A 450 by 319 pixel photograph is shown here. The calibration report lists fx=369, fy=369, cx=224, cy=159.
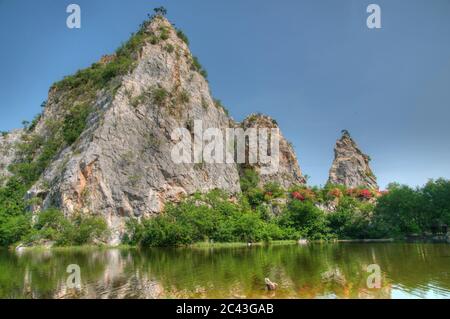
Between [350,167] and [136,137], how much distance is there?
5126 centimetres

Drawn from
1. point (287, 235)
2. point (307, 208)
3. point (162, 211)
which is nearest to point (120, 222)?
point (162, 211)

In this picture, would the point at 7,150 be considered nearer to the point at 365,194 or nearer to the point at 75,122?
the point at 75,122

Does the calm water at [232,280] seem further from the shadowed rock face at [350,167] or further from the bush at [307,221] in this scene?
the shadowed rock face at [350,167]

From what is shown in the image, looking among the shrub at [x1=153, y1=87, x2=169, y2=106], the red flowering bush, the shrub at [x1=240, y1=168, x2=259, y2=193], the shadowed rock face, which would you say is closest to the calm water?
the shrub at [x1=153, y1=87, x2=169, y2=106]

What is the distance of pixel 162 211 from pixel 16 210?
20.3 m

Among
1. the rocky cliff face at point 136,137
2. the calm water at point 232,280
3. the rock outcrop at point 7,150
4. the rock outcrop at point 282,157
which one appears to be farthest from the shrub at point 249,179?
the calm water at point 232,280

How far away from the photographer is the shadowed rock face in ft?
275

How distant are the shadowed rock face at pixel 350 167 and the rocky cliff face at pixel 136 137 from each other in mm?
26953

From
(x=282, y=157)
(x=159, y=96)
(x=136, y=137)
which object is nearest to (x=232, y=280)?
(x=136, y=137)

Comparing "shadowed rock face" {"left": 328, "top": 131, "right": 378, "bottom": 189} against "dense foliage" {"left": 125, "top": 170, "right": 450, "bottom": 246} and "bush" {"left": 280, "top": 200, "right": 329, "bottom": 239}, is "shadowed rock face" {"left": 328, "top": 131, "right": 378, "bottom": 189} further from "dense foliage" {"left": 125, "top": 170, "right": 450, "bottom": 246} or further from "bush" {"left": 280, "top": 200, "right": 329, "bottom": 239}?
"bush" {"left": 280, "top": 200, "right": 329, "bottom": 239}

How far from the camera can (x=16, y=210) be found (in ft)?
168

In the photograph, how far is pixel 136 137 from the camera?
56344mm
